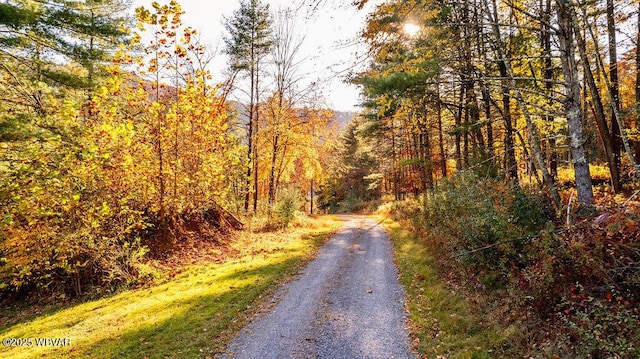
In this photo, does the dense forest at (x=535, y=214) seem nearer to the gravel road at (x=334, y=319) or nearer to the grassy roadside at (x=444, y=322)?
the grassy roadside at (x=444, y=322)

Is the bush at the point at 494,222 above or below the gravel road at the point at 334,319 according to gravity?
above

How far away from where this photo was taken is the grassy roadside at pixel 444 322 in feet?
16.6

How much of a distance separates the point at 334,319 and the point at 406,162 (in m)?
10.7

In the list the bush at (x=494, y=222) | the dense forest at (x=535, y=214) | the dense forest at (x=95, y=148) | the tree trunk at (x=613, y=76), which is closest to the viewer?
the dense forest at (x=535, y=214)

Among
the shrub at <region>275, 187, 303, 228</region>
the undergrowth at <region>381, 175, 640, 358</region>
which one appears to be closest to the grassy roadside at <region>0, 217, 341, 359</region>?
the undergrowth at <region>381, 175, 640, 358</region>

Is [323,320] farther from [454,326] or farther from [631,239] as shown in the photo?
[631,239]

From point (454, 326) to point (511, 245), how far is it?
1862 millimetres

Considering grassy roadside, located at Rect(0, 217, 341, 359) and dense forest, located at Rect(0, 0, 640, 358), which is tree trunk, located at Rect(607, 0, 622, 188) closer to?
dense forest, located at Rect(0, 0, 640, 358)

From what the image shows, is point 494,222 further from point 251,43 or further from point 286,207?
point 251,43

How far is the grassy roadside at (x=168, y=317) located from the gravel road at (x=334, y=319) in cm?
59

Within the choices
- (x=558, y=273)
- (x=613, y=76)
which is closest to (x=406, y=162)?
(x=613, y=76)

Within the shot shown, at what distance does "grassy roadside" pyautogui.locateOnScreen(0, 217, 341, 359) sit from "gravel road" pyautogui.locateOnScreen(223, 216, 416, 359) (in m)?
0.59

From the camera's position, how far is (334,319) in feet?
21.5

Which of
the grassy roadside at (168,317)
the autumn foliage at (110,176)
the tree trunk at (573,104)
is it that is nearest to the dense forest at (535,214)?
the tree trunk at (573,104)
